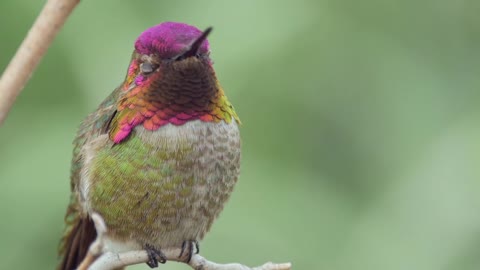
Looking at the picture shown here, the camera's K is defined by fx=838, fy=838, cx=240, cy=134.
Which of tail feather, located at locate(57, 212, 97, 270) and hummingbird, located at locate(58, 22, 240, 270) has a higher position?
hummingbird, located at locate(58, 22, 240, 270)

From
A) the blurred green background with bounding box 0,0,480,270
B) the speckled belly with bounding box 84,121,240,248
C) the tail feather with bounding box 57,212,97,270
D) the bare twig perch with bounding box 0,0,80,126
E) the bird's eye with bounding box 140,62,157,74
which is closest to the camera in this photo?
the bare twig perch with bounding box 0,0,80,126

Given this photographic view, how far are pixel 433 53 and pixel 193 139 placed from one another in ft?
6.48

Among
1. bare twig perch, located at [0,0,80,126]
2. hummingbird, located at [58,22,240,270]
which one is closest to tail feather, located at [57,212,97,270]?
hummingbird, located at [58,22,240,270]

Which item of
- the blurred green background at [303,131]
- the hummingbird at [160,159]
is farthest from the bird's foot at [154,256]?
the blurred green background at [303,131]

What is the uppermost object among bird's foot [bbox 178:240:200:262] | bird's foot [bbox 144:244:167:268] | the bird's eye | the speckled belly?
the bird's eye

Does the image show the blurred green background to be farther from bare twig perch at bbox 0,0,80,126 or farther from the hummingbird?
bare twig perch at bbox 0,0,80,126

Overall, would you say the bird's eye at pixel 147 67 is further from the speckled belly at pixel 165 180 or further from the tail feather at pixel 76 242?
the tail feather at pixel 76 242

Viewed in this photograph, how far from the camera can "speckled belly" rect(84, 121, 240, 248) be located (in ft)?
6.66

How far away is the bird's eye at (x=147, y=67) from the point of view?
192 cm

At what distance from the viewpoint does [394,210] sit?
329 cm

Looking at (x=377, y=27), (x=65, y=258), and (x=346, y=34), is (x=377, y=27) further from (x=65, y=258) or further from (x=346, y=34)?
(x=65, y=258)

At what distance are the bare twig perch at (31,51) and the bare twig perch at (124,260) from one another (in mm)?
183

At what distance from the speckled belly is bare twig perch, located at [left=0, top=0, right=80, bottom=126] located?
45.9 inches

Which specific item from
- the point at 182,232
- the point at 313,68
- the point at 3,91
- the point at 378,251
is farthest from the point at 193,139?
the point at 313,68
